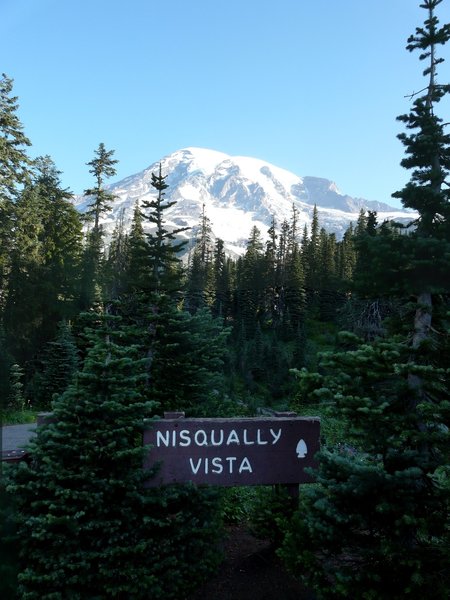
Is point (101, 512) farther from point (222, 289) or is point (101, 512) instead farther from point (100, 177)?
point (222, 289)

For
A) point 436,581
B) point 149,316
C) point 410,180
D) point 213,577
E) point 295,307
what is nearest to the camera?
point 436,581

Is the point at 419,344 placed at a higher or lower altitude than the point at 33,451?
higher

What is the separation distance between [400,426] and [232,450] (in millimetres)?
1857

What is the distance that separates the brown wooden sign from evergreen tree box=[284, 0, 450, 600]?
2.08ft

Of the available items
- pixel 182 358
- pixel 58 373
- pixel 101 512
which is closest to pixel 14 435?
pixel 182 358

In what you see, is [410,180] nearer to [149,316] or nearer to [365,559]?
[365,559]

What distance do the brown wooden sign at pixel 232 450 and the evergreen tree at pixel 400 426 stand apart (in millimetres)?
633

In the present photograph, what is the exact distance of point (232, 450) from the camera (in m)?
5.31

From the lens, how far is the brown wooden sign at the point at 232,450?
5242 mm

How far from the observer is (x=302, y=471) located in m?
5.43

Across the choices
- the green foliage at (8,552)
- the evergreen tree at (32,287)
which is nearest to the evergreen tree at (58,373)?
the evergreen tree at (32,287)

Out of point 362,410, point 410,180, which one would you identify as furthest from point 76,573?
point 410,180

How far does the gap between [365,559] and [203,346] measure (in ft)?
20.0

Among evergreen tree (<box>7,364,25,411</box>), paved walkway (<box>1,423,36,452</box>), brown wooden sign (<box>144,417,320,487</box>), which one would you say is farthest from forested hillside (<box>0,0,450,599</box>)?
evergreen tree (<box>7,364,25,411</box>)
